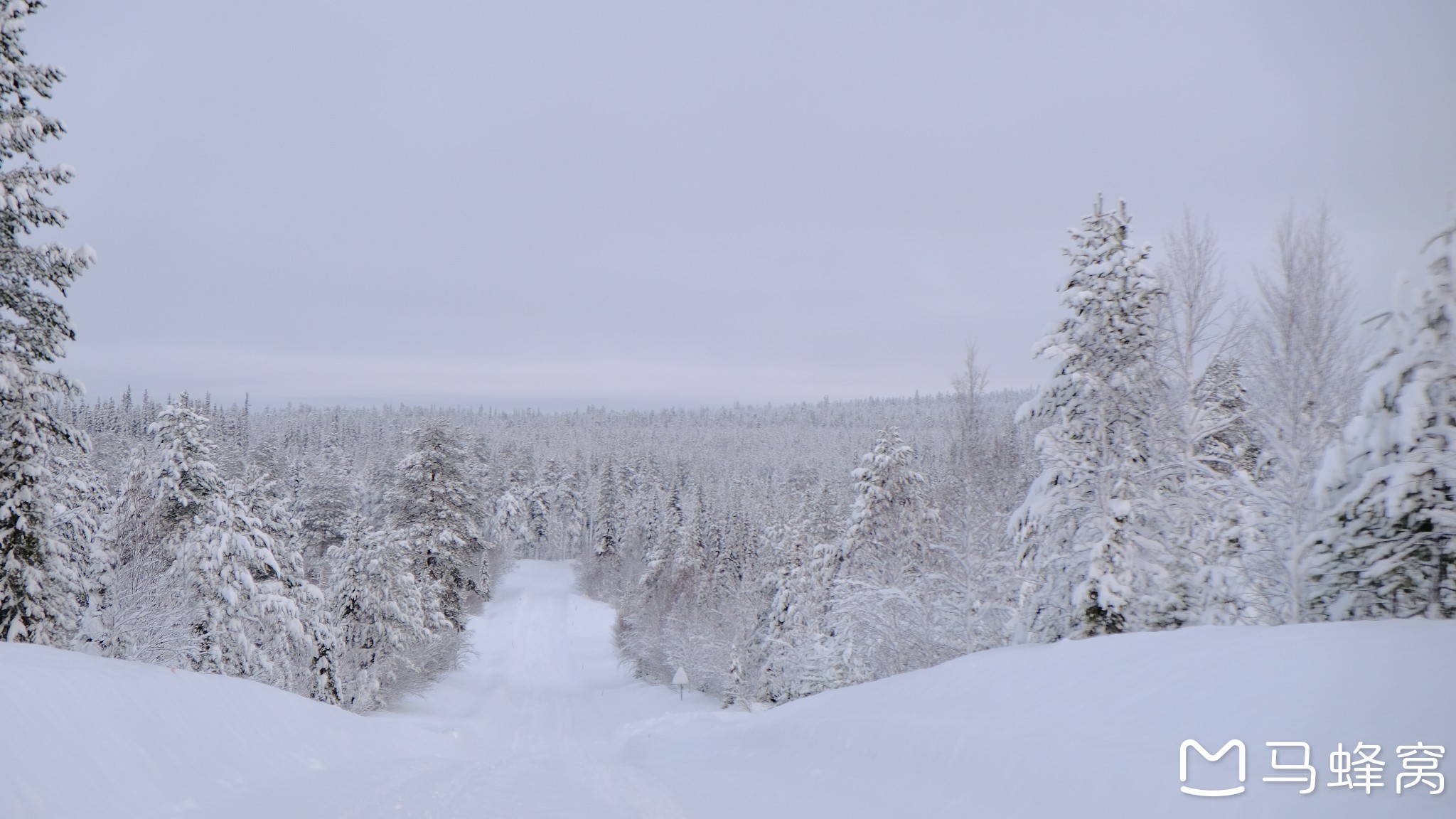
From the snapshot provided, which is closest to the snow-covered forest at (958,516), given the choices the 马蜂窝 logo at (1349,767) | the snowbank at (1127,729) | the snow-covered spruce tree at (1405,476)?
the snow-covered spruce tree at (1405,476)

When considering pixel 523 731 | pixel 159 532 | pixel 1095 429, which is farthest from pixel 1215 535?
pixel 523 731

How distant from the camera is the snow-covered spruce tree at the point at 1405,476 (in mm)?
7777

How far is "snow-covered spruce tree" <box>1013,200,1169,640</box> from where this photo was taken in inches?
585

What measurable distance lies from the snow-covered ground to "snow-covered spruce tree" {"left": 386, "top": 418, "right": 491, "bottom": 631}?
20607 millimetres

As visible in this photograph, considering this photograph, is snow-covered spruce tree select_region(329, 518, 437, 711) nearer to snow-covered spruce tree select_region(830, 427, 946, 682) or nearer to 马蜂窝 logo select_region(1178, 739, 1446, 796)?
snow-covered spruce tree select_region(830, 427, 946, 682)

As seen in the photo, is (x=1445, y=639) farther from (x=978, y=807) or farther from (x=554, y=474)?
(x=554, y=474)

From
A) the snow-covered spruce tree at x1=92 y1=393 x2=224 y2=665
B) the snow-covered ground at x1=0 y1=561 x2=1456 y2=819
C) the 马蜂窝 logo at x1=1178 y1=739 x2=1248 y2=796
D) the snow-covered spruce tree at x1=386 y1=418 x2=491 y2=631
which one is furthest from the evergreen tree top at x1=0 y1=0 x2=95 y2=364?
the snow-covered spruce tree at x1=386 y1=418 x2=491 y2=631

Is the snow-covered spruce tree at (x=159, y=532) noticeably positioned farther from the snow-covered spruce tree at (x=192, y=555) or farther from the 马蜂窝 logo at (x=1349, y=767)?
the 马蜂窝 logo at (x=1349, y=767)

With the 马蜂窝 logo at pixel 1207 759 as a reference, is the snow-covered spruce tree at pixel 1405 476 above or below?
above

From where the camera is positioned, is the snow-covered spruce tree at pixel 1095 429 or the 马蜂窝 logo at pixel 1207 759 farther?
the snow-covered spruce tree at pixel 1095 429

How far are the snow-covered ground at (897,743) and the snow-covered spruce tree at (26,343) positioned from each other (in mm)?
4377

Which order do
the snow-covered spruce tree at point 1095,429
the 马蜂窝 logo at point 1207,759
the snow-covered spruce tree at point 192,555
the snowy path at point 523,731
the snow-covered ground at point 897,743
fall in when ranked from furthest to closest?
the snow-covered spruce tree at point 192,555 → the snow-covered spruce tree at point 1095,429 → the snowy path at point 523,731 → the snow-covered ground at point 897,743 → the 马蜂窝 logo at point 1207,759

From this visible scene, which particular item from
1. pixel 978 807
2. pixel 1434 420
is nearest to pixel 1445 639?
pixel 1434 420

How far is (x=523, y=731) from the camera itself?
32.6m
